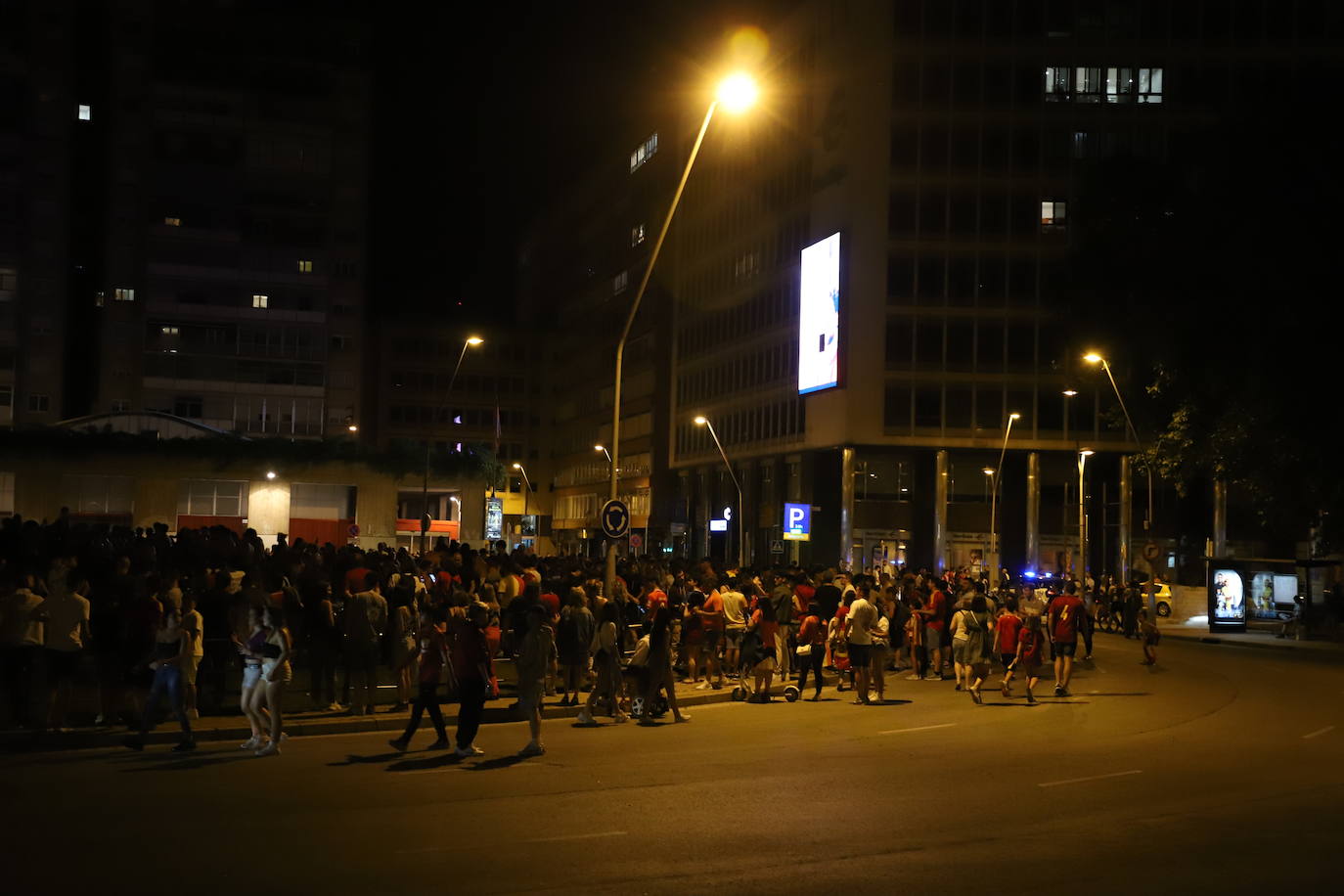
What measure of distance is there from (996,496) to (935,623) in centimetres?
4169

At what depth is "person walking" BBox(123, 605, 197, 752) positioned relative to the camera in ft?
49.3

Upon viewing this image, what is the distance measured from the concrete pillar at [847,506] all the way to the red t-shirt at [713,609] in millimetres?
44651

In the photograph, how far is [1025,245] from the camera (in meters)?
Answer: 68.8

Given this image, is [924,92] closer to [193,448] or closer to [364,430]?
[193,448]

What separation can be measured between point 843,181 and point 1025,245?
31.5 feet

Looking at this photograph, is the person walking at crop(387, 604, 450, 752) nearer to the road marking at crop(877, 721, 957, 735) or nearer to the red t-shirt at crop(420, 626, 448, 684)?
the red t-shirt at crop(420, 626, 448, 684)

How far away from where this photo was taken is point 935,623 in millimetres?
27328

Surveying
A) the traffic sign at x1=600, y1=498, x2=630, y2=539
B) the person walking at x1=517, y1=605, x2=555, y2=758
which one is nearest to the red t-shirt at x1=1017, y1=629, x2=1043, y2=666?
the traffic sign at x1=600, y1=498, x2=630, y2=539

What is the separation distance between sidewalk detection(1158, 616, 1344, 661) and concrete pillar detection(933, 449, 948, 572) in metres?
15.3

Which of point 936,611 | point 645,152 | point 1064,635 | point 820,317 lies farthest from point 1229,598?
point 645,152

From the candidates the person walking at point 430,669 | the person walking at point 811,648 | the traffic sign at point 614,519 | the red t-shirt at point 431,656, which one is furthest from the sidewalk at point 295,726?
the traffic sign at point 614,519

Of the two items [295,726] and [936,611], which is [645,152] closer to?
[936,611]

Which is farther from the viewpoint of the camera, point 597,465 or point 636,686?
point 597,465

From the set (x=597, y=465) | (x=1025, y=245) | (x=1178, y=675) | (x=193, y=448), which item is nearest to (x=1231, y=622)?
(x=1178, y=675)
